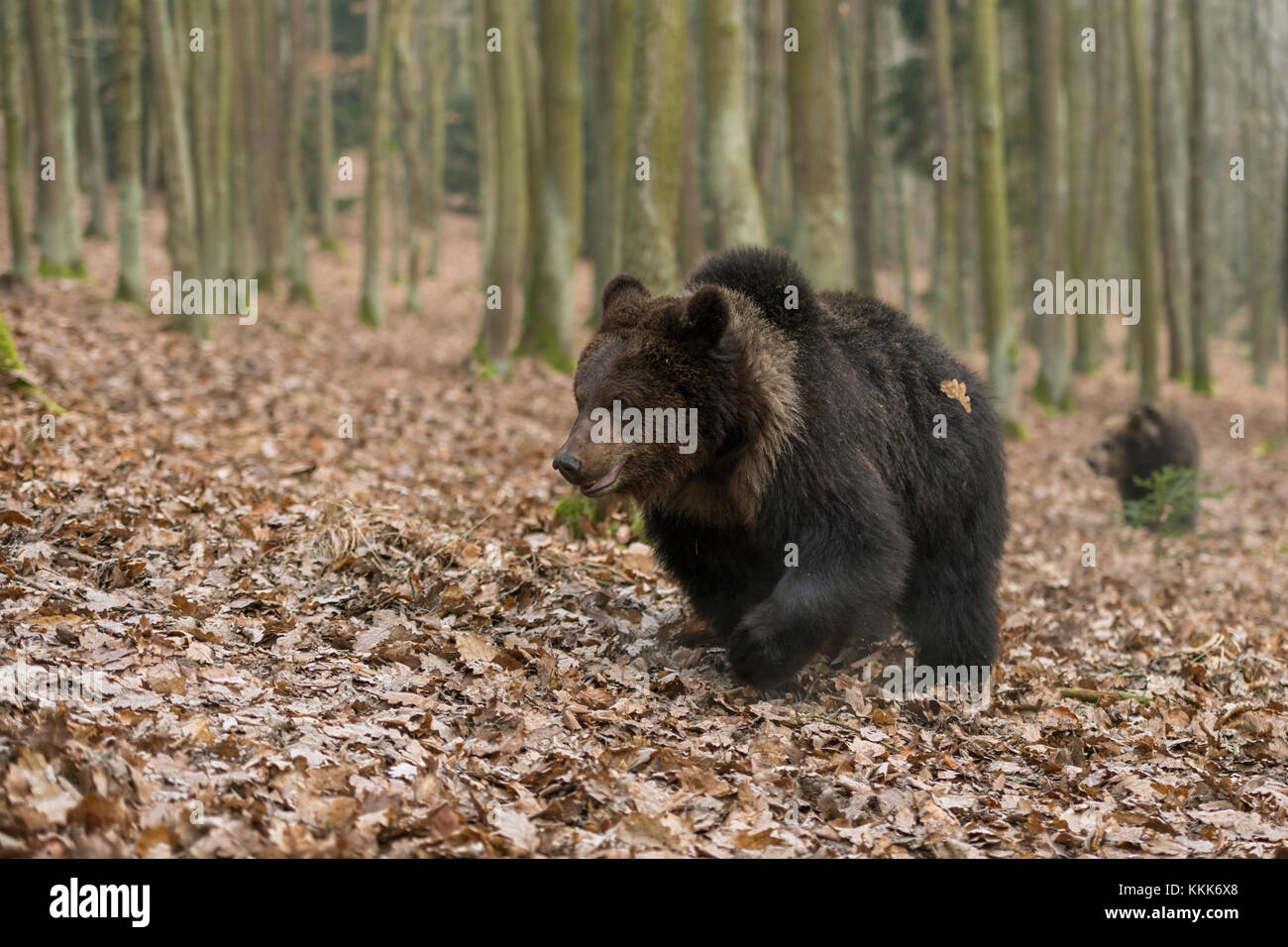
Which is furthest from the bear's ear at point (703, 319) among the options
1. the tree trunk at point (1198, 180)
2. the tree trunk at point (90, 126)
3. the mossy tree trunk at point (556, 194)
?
the tree trunk at point (90, 126)

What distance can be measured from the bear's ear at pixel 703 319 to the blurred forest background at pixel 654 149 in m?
4.05

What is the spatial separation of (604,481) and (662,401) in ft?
1.67

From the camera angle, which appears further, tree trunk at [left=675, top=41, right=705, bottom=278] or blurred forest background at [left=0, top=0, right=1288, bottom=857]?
tree trunk at [left=675, top=41, right=705, bottom=278]

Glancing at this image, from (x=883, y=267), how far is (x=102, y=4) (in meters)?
34.5

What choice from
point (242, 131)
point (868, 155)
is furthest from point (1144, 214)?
point (242, 131)

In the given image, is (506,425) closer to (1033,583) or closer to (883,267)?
(1033,583)

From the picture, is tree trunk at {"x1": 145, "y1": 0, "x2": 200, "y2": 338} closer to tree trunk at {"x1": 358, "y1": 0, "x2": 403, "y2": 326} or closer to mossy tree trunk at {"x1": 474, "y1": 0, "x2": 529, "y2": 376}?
mossy tree trunk at {"x1": 474, "y1": 0, "x2": 529, "y2": 376}

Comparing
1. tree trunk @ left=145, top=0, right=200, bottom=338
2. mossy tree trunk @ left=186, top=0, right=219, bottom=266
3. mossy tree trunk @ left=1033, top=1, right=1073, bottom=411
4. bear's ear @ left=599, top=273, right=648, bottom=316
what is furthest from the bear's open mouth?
mossy tree trunk @ left=1033, top=1, right=1073, bottom=411

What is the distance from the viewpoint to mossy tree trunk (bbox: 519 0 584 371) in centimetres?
1569

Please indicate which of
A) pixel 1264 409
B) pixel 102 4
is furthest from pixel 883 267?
pixel 102 4

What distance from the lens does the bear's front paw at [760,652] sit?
5480 mm

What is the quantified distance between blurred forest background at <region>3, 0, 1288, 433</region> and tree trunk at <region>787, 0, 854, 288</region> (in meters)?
0.04

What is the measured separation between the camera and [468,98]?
47188mm

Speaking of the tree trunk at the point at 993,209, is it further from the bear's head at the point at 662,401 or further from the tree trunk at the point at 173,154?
the bear's head at the point at 662,401
